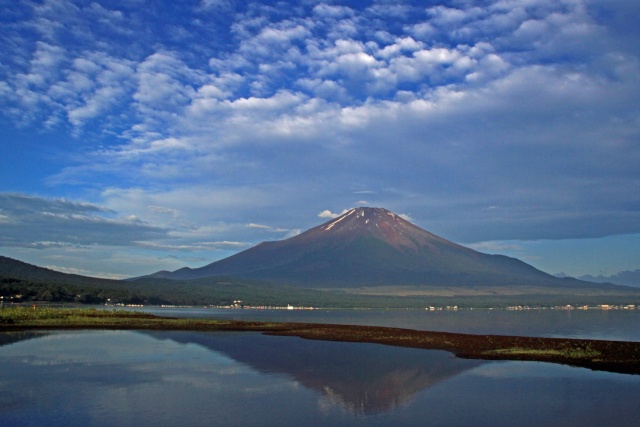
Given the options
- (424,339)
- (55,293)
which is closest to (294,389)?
(424,339)

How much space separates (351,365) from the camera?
31.3 m

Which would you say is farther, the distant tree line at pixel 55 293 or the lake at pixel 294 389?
the distant tree line at pixel 55 293

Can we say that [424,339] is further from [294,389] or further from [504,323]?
[504,323]

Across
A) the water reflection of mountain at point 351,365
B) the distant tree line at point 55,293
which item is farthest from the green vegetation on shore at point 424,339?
the distant tree line at point 55,293

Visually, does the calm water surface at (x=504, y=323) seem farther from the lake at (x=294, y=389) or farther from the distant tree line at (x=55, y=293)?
the lake at (x=294, y=389)

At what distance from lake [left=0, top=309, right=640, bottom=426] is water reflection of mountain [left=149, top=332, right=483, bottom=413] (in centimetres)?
7

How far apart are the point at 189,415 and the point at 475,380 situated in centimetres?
1404

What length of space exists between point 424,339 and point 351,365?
1677 cm

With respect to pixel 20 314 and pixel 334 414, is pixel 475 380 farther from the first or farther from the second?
pixel 20 314

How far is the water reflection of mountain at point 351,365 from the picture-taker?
22312 mm

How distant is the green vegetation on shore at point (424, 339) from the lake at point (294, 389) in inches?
110

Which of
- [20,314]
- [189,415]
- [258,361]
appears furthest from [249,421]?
[20,314]

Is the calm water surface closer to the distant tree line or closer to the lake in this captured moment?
the distant tree line

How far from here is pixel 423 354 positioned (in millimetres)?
37188
